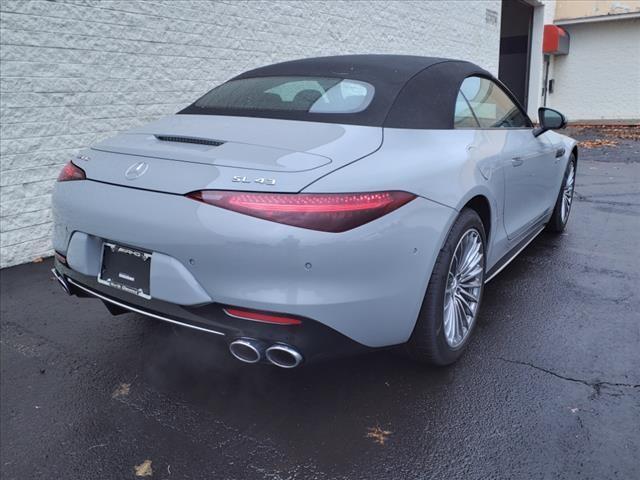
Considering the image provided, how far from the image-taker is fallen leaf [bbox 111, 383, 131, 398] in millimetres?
2832

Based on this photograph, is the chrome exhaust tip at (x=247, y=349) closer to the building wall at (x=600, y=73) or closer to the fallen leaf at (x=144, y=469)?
the fallen leaf at (x=144, y=469)

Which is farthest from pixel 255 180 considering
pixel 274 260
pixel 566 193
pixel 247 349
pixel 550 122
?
pixel 566 193

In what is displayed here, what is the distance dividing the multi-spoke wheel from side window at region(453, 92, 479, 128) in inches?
24.7

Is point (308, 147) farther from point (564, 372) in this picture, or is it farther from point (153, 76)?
point (153, 76)

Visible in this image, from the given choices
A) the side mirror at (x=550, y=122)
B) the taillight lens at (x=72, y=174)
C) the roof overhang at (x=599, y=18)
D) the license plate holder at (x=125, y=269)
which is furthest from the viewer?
the roof overhang at (x=599, y=18)

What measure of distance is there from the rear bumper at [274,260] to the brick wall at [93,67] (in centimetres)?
283

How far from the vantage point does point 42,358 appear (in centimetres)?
326

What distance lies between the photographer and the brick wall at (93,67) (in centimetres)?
475

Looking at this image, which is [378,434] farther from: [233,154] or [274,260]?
[233,154]

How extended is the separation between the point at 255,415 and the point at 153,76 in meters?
4.33

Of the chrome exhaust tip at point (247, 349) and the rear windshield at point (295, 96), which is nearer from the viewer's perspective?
the chrome exhaust tip at point (247, 349)

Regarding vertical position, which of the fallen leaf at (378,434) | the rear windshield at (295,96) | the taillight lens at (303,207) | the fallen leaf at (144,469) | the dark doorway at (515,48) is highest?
the dark doorway at (515,48)

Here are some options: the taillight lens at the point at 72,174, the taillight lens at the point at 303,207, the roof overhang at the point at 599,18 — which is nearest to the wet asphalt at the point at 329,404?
the taillight lens at the point at 303,207

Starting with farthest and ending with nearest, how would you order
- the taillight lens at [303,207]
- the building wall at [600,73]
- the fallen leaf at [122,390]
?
the building wall at [600,73], the fallen leaf at [122,390], the taillight lens at [303,207]
